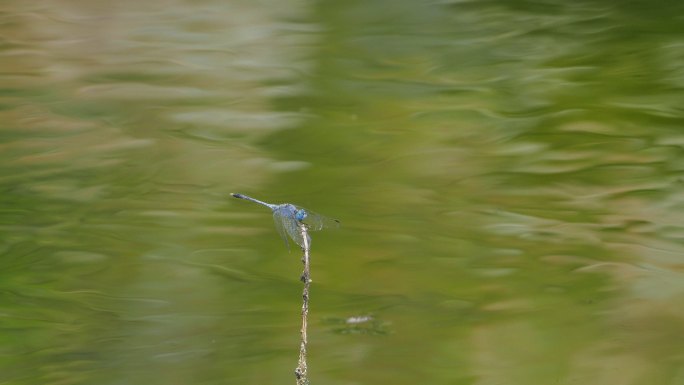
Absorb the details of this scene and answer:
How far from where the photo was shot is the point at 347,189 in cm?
266

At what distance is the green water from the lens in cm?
203

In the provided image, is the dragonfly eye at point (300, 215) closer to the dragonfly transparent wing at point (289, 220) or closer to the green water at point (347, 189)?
the dragonfly transparent wing at point (289, 220)

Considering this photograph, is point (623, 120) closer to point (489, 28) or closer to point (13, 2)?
point (489, 28)

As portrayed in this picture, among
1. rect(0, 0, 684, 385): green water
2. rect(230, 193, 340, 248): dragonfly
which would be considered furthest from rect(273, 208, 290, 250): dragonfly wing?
rect(0, 0, 684, 385): green water

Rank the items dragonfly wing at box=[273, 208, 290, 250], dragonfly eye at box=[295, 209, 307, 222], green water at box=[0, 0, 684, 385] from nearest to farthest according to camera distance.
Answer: dragonfly eye at box=[295, 209, 307, 222], dragonfly wing at box=[273, 208, 290, 250], green water at box=[0, 0, 684, 385]

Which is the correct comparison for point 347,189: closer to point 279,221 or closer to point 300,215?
point 279,221

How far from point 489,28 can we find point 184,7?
123 centimetres

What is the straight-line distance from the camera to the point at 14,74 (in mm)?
3391

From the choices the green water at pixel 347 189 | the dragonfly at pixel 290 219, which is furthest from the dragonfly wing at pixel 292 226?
the green water at pixel 347 189

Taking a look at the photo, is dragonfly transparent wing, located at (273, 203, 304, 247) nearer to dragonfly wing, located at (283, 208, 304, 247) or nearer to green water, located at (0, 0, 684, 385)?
dragonfly wing, located at (283, 208, 304, 247)

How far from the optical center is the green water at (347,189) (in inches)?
80.0

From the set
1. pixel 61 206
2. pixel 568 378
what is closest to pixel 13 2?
pixel 61 206

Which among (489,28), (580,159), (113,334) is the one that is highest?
(489,28)

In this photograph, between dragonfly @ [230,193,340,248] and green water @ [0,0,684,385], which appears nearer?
dragonfly @ [230,193,340,248]
